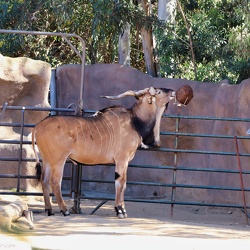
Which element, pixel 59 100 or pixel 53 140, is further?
pixel 59 100

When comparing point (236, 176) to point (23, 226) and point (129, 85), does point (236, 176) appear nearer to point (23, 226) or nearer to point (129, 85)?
point (129, 85)

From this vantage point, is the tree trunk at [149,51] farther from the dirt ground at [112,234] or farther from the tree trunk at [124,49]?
the dirt ground at [112,234]

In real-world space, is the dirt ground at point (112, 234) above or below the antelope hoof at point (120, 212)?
below

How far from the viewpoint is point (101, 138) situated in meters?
8.73

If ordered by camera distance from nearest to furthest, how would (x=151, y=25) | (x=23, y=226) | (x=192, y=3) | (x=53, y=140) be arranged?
(x=23, y=226) → (x=53, y=140) → (x=151, y=25) → (x=192, y=3)

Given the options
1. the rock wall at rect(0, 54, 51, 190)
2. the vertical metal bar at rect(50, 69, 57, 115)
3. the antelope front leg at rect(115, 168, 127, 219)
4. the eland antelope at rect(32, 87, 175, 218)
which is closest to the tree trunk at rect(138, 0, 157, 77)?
the vertical metal bar at rect(50, 69, 57, 115)

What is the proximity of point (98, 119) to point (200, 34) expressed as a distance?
6126mm

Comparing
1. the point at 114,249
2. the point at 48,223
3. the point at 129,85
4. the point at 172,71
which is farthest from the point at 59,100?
the point at 114,249

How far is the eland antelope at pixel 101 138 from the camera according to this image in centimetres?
847

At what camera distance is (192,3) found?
1664 cm

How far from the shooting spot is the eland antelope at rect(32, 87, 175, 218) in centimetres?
847

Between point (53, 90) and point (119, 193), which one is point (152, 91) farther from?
point (53, 90)

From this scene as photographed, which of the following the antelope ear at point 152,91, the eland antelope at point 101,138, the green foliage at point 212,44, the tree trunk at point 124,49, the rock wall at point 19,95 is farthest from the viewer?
the tree trunk at point 124,49

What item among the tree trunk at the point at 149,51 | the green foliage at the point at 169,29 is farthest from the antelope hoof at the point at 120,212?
the tree trunk at the point at 149,51
